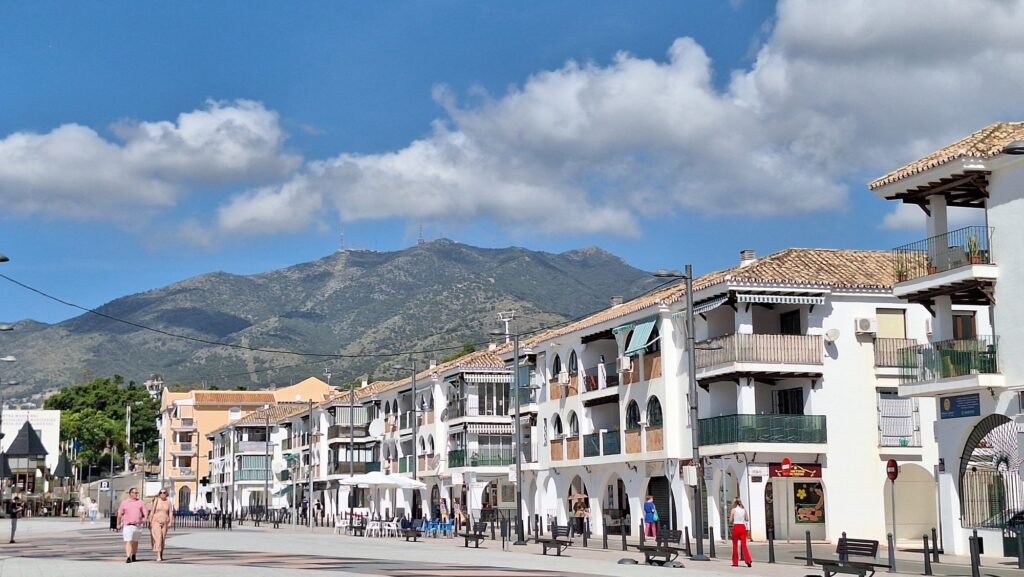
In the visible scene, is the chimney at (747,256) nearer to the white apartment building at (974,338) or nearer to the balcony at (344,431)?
the white apartment building at (974,338)

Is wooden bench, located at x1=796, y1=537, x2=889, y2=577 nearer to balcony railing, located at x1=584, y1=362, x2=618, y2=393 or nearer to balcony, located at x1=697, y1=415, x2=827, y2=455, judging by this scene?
balcony, located at x1=697, y1=415, x2=827, y2=455

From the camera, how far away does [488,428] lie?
236ft

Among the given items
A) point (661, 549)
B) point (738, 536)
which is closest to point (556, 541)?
point (661, 549)

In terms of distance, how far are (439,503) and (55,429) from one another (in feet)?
224

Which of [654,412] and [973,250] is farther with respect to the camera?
[654,412]

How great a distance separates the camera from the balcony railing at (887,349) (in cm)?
4709

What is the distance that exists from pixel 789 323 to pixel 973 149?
14.1m

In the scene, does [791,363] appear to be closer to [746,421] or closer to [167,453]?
[746,421]

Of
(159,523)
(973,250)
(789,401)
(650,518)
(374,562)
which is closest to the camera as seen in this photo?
(159,523)

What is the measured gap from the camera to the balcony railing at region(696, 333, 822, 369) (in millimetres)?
45281

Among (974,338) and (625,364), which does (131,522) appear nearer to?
(974,338)

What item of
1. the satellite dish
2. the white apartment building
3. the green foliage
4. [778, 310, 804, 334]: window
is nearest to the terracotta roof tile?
the white apartment building

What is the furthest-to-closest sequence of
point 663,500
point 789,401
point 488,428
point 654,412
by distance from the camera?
1. point 488,428
2. point 663,500
3. point 654,412
4. point 789,401

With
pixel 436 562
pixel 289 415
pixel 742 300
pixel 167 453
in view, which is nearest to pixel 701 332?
pixel 742 300
